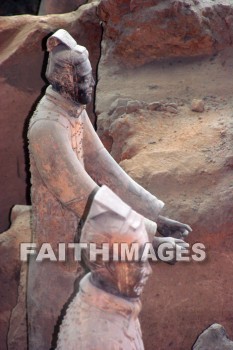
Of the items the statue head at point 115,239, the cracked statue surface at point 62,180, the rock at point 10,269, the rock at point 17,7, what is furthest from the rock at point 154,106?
the rock at point 17,7

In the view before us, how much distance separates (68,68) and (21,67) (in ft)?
9.86

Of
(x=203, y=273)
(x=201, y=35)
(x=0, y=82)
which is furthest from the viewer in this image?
(x=0, y=82)

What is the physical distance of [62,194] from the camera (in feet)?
9.35

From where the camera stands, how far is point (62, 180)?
2.83 metres

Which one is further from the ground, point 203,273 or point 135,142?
point 135,142

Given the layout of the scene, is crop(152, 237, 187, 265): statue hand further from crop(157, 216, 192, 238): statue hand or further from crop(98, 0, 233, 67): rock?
crop(98, 0, 233, 67): rock

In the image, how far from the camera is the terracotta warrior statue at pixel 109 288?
2.18m

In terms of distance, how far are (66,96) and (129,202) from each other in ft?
1.92

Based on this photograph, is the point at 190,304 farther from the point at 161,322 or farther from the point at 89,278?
the point at 89,278

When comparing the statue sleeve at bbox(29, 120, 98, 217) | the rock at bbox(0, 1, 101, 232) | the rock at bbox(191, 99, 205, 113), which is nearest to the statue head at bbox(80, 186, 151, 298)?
the statue sleeve at bbox(29, 120, 98, 217)

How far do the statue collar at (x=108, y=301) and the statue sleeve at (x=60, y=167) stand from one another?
62 cm

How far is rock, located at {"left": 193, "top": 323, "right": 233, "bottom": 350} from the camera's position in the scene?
3.47m

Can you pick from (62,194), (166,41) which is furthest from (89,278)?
(166,41)

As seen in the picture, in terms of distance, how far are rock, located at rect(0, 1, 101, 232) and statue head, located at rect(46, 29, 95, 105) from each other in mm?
2738
